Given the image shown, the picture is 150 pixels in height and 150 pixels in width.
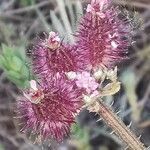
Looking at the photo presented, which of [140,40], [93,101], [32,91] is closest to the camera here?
[32,91]

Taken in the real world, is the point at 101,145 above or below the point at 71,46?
below

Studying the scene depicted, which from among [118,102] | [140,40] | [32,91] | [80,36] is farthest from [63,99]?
[140,40]

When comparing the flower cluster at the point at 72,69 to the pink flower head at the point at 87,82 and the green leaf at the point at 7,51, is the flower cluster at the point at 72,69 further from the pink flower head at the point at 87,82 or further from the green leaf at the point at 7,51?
the green leaf at the point at 7,51

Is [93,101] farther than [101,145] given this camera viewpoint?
No

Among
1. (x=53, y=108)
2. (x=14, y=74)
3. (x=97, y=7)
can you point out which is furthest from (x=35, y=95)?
(x=14, y=74)

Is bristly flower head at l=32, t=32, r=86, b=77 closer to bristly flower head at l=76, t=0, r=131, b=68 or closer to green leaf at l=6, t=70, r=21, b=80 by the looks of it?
bristly flower head at l=76, t=0, r=131, b=68

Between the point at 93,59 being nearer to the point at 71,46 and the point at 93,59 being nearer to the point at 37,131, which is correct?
the point at 71,46
